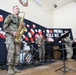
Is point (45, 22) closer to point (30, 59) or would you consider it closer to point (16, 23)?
point (30, 59)

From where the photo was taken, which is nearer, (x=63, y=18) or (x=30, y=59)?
(x=30, y=59)

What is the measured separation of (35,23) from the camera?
6.84m

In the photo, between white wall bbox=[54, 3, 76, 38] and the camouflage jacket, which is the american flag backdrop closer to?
white wall bbox=[54, 3, 76, 38]

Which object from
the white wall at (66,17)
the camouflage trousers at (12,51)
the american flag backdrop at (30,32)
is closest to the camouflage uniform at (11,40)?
the camouflage trousers at (12,51)

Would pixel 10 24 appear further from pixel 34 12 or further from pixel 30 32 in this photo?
pixel 34 12

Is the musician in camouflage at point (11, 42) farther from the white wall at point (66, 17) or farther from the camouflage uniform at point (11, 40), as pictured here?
the white wall at point (66, 17)

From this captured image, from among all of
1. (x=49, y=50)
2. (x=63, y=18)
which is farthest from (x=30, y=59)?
(x=63, y=18)

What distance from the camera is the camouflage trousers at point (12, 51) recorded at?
281 cm

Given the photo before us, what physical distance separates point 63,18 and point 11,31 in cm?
606

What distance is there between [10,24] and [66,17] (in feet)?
19.4

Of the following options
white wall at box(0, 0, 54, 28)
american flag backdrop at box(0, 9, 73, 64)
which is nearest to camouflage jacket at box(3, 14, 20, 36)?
american flag backdrop at box(0, 9, 73, 64)

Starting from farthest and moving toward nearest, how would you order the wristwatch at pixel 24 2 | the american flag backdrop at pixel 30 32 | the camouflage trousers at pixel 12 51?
1. the wristwatch at pixel 24 2
2. the american flag backdrop at pixel 30 32
3. the camouflage trousers at pixel 12 51

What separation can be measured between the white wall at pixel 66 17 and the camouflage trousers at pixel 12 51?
5.63 m

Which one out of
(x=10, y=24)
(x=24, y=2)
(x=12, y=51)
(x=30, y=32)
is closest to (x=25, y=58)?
(x=12, y=51)
